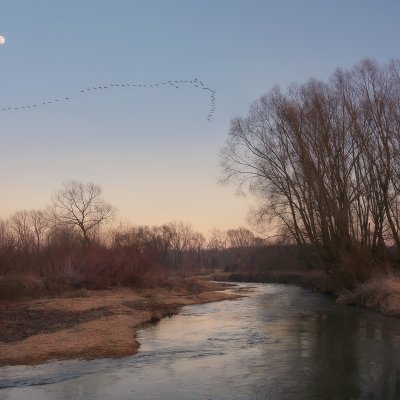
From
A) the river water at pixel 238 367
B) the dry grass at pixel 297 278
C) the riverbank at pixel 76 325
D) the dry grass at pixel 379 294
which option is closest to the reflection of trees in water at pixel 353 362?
the river water at pixel 238 367

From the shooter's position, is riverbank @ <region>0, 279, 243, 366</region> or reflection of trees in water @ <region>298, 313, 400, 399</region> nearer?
reflection of trees in water @ <region>298, 313, 400, 399</region>

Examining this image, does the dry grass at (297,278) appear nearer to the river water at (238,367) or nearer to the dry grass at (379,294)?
the dry grass at (379,294)

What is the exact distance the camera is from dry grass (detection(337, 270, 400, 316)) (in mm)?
26406

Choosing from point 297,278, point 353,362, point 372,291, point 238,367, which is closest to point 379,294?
point 372,291

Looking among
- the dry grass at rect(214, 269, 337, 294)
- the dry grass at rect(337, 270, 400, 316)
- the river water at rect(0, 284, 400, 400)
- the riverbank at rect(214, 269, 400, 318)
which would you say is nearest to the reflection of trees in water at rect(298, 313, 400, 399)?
the river water at rect(0, 284, 400, 400)

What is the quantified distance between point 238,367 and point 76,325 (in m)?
10.1

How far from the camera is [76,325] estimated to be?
22.0 m

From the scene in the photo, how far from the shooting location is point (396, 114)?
33250 millimetres

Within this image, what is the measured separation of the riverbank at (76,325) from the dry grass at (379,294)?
35.6 ft

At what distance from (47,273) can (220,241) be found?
145 meters

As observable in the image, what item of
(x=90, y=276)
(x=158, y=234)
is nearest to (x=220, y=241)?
(x=158, y=234)

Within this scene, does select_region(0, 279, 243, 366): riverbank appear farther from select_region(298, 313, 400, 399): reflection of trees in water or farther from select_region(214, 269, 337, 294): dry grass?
select_region(214, 269, 337, 294): dry grass

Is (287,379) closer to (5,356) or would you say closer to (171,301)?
(5,356)

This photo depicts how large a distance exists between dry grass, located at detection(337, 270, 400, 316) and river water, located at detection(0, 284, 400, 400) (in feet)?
11.0
